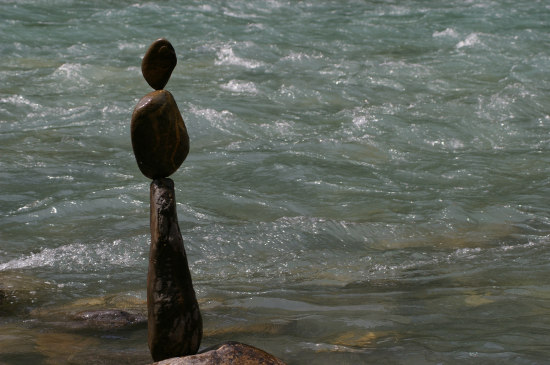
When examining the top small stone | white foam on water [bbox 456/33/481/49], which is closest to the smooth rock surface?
the top small stone

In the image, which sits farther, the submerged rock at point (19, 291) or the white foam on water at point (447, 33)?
the white foam on water at point (447, 33)

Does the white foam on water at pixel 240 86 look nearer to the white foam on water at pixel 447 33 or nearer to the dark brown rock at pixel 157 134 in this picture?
the white foam on water at pixel 447 33

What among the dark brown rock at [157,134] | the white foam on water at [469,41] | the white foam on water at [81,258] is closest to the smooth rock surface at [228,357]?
the dark brown rock at [157,134]

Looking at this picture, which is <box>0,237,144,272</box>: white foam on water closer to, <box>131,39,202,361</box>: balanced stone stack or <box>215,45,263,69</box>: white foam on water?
<box>131,39,202,361</box>: balanced stone stack

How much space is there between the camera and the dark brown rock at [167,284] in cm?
324

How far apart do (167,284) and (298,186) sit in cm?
421

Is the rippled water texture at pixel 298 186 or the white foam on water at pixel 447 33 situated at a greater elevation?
the white foam on water at pixel 447 33

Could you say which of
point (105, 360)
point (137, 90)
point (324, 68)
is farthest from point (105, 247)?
point (324, 68)

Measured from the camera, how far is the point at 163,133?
3172 mm

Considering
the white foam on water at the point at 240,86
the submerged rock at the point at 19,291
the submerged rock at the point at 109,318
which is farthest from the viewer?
the white foam on water at the point at 240,86

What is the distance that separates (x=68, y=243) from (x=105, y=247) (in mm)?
299

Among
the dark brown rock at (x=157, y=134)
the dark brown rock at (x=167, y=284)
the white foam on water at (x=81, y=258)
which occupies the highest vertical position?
the dark brown rock at (x=157, y=134)

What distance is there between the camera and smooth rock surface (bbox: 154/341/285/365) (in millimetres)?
3188

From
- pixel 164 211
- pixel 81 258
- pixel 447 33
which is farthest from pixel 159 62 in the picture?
pixel 447 33
